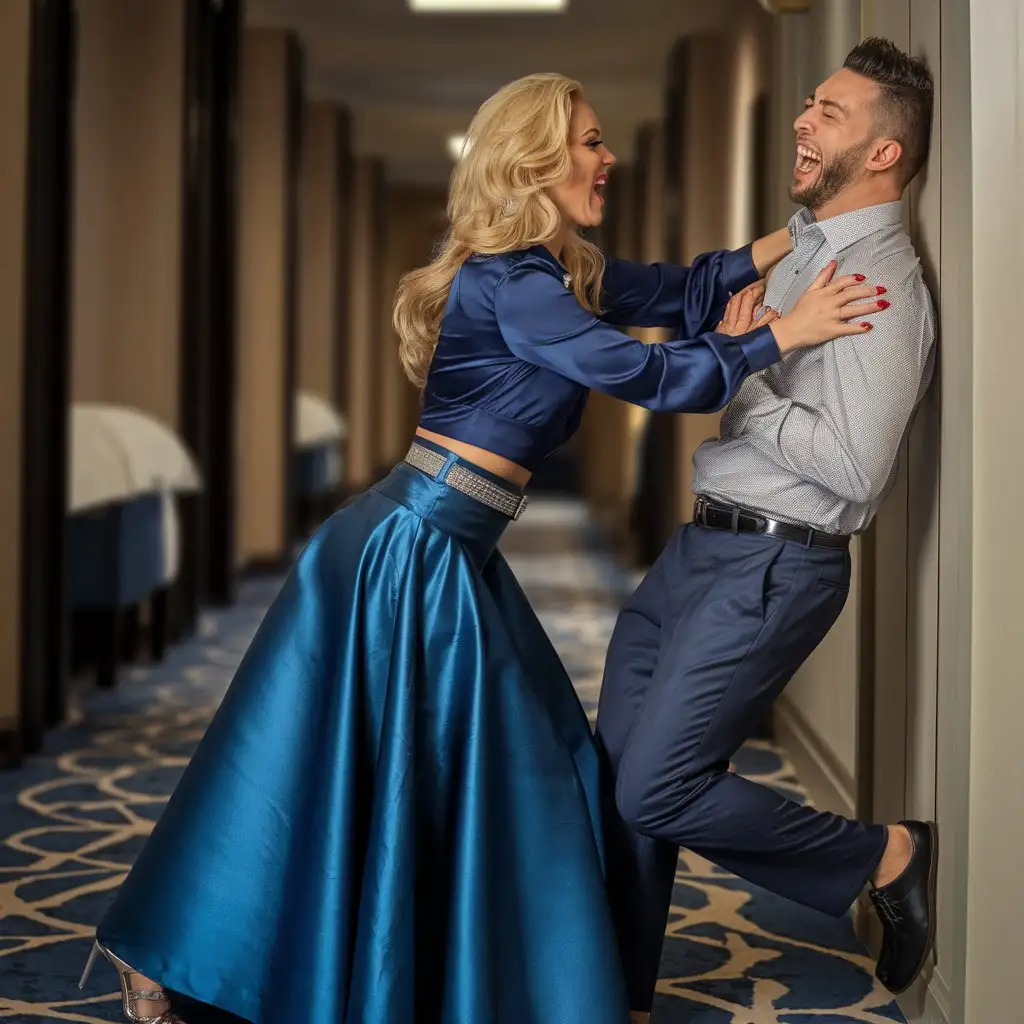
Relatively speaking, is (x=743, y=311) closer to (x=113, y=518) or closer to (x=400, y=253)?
(x=113, y=518)

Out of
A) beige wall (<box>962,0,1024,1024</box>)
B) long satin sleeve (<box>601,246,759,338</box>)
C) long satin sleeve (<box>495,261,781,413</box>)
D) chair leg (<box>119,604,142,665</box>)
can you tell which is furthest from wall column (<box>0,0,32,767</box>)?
beige wall (<box>962,0,1024,1024</box>)

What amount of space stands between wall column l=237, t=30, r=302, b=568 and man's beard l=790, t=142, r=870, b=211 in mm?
6979

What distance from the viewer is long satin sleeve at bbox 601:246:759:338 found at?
2818 millimetres

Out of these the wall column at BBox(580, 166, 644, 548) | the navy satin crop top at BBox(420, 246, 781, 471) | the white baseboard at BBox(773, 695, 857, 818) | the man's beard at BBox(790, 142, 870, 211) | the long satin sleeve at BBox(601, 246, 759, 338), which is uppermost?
the wall column at BBox(580, 166, 644, 548)

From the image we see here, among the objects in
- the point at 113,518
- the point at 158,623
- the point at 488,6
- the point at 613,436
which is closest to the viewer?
the point at 113,518

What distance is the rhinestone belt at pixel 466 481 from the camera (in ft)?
8.18

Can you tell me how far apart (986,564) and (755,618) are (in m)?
0.37

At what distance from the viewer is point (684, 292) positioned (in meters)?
2.86

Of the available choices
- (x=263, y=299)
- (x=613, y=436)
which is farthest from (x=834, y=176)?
(x=613, y=436)

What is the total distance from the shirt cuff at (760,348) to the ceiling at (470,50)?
5.78m

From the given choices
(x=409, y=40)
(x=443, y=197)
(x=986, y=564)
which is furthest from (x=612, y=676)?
(x=443, y=197)

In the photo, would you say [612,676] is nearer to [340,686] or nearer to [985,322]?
[340,686]

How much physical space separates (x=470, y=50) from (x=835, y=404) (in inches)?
342

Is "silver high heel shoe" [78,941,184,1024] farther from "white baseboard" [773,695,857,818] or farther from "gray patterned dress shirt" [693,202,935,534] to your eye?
"white baseboard" [773,695,857,818]
